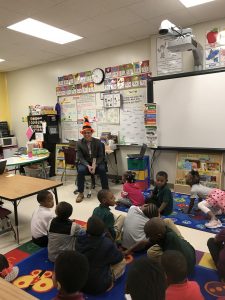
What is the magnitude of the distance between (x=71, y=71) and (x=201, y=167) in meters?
3.56

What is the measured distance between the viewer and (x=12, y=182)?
3.31 m

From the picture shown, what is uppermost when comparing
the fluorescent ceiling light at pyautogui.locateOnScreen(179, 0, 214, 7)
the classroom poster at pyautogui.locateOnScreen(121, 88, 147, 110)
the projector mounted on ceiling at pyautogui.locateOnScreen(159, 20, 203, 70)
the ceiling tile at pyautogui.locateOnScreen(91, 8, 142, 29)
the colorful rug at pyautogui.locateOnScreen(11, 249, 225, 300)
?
the fluorescent ceiling light at pyautogui.locateOnScreen(179, 0, 214, 7)

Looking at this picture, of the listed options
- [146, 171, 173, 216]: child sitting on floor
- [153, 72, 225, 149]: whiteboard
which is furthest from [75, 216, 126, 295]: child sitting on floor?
[153, 72, 225, 149]: whiteboard

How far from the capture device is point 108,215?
243 centimetres

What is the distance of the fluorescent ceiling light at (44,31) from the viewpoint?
12.6ft

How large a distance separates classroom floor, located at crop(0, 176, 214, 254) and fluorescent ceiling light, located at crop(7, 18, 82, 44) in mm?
2748

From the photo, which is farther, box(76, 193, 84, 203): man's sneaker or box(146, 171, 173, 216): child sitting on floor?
box(76, 193, 84, 203): man's sneaker

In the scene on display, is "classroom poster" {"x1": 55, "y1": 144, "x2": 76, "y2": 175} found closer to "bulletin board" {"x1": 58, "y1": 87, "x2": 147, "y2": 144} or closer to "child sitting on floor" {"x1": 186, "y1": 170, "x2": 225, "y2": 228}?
"bulletin board" {"x1": 58, "y1": 87, "x2": 147, "y2": 144}

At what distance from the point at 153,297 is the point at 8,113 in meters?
7.52

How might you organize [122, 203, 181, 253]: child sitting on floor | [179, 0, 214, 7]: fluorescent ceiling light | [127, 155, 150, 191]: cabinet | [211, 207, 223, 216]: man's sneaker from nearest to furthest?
[122, 203, 181, 253]: child sitting on floor < [211, 207, 223, 216]: man's sneaker < [179, 0, 214, 7]: fluorescent ceiling light < [127, 155, 150, 191]: cabinet

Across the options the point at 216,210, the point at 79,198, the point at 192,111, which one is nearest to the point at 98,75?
the point at 192,111

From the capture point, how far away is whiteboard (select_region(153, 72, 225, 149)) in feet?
13.4

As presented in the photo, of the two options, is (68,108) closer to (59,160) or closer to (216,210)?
(59,160)

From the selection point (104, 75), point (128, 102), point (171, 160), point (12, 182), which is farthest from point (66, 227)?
point (104, 75)
